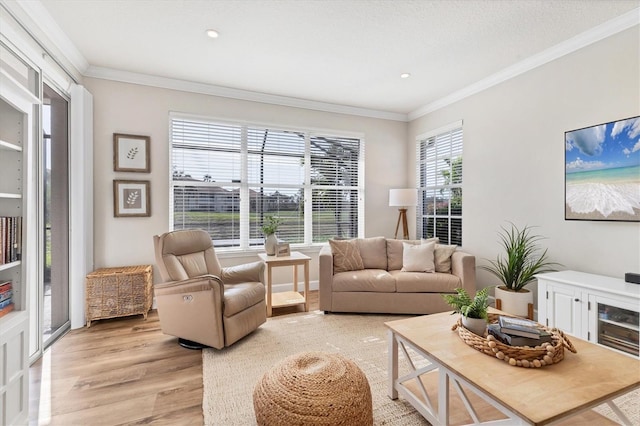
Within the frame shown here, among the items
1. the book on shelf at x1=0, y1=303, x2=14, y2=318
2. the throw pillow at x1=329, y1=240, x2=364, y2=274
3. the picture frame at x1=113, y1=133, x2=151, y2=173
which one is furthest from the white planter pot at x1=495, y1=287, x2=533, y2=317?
the picture frame at x1=113, y1=133, x2=151, y2=173

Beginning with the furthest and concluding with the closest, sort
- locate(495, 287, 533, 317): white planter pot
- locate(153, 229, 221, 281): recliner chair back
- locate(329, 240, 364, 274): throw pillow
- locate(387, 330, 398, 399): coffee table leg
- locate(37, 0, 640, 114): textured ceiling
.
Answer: locate(329, 240, 364, 274): throw pillow < locate(495, 287, 533, 317): white planter pot < locate(153, 229, 221, 281): recliner chair back < locate(37, 0, 640, 114): textured ceiling < locate(387, 330, 398, 399): coffee table leg

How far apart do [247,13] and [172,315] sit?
2.51m

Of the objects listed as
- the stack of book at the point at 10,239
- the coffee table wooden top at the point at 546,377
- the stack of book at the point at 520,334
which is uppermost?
the stack of book at the point at 10,239

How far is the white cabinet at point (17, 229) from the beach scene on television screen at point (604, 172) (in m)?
3.95

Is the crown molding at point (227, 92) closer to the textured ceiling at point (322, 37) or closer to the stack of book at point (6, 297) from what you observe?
the textured ceiling at point (322, 37)

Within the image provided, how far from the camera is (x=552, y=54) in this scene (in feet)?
9.36

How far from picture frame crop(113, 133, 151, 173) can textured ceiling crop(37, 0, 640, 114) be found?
2.45 feet

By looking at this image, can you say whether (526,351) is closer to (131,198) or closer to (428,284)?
(428,284)

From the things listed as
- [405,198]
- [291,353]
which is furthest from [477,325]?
[405,198]

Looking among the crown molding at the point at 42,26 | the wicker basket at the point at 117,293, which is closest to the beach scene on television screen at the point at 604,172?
the wicker basket at the point at 117,293

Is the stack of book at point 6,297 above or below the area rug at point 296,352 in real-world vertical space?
above

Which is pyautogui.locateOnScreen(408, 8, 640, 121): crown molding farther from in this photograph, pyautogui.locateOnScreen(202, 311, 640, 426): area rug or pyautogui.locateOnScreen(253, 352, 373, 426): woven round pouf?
pyautogui.locateOnScreen(253, 352, 373, 426): woven round pouf

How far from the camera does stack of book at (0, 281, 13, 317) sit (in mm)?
1463

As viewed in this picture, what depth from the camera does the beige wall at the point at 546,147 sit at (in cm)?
243
